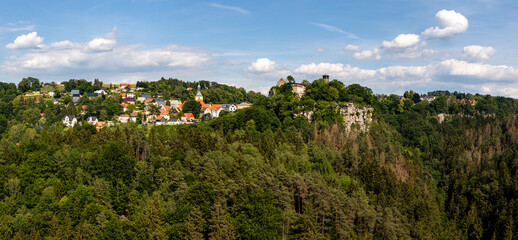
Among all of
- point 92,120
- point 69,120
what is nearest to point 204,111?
point 92,120

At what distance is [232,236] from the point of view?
132 ft

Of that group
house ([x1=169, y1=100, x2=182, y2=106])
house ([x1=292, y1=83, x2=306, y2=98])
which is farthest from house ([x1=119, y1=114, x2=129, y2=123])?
house ([x1=292, y1=83, x2=306, y2=98])

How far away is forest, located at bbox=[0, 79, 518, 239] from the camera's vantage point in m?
42.7

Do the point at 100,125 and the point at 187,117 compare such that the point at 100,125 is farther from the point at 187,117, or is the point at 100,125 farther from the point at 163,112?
the point at 187,117

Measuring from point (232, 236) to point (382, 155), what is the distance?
54.0 metres

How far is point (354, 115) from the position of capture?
9800 cm

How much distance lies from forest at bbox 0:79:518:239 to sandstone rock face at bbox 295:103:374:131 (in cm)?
172

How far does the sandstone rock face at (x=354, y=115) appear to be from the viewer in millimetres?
95625

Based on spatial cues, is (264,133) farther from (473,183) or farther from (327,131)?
(473,183)

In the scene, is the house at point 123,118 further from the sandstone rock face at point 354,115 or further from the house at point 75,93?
A: the sandstone rock face at point 354,115

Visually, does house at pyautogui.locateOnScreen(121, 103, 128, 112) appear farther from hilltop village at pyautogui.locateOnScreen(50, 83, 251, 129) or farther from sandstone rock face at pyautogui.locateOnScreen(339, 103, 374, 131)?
sandstone rock face at pyautogui.locateOnScreen(339, 103, 374, 131)

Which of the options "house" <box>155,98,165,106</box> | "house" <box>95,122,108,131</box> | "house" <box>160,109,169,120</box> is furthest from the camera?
"house" <box>155,98,165,106</box>

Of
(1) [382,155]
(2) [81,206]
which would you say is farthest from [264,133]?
(2) [81,206]

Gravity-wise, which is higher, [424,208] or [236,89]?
[236,89]
